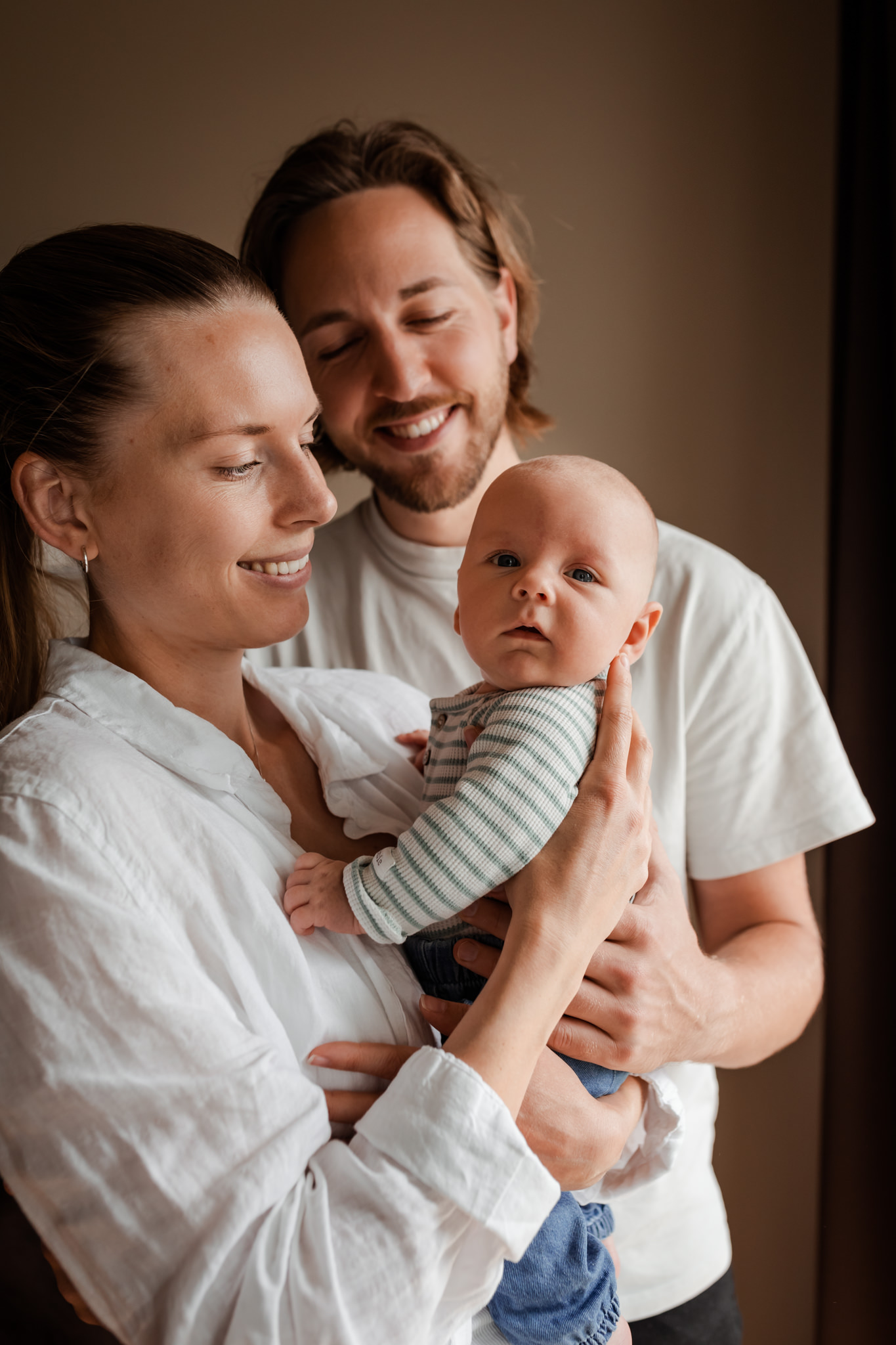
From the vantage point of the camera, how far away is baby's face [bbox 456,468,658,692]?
1.18 metres

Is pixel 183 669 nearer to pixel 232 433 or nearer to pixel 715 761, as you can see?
pixel 232 433

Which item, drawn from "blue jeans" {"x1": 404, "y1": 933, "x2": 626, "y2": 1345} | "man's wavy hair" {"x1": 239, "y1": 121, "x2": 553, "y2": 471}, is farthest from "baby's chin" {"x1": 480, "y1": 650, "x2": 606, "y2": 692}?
"man's wavy hair" {"x1": 239, "y1": 121, "x2": 553, "y2": 471}

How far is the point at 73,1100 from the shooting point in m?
0.86

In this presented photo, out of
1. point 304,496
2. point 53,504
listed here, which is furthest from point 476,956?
point 53,504

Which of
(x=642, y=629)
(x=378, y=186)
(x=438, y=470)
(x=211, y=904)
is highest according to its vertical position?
(x=378, y=186)

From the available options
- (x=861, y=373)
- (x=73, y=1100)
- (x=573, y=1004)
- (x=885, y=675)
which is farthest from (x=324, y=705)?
(x=861, y=373)

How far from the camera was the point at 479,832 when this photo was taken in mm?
1059

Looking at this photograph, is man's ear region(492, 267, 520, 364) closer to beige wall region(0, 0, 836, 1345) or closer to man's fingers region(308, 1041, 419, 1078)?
beige wall region(0, 0, 836, 1345)

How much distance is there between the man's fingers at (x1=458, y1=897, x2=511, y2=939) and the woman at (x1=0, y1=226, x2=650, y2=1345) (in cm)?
A: 8

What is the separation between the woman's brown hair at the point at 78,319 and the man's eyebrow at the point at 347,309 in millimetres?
620

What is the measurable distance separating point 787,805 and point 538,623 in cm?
81

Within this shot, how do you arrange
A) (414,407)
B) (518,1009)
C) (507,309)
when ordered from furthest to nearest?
1. (507,309)
2. (414,407)
3. (518,1009)

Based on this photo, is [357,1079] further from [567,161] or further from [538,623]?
[567,161]

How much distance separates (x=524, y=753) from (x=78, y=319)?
0.73m
